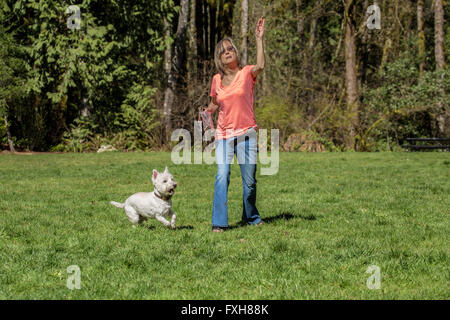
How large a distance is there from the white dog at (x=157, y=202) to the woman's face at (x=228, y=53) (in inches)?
58.7

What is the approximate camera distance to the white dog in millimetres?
6832

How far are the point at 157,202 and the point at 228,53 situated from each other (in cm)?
197

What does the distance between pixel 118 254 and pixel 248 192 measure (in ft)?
6.73

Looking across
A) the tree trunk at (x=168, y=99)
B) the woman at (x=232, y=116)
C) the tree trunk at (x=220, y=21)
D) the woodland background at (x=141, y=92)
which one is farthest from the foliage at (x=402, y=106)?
the woman at (x=232, y=116)

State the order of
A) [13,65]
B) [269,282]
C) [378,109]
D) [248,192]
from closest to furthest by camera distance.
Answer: [269,282], [248,192], [13,65], [378,109]

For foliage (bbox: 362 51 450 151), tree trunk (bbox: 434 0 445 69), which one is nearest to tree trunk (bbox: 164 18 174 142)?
foliage (bbox: 362 51 450 151)

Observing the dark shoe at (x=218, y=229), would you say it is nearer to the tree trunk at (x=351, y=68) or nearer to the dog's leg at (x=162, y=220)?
the dog's leg at (x=162, y=220)

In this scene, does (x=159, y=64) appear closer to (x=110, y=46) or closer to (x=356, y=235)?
(x=110, y=46)

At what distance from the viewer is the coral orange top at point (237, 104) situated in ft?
22.6

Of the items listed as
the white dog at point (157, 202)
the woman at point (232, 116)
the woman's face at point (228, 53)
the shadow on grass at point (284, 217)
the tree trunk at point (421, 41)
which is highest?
the tree trunk at point (421, 41)

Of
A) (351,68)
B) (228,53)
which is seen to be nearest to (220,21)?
(351,68)

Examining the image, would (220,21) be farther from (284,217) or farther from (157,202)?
(157,202)

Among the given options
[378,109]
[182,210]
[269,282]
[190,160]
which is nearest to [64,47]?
[190,160]

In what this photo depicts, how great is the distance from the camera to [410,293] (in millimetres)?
4562
